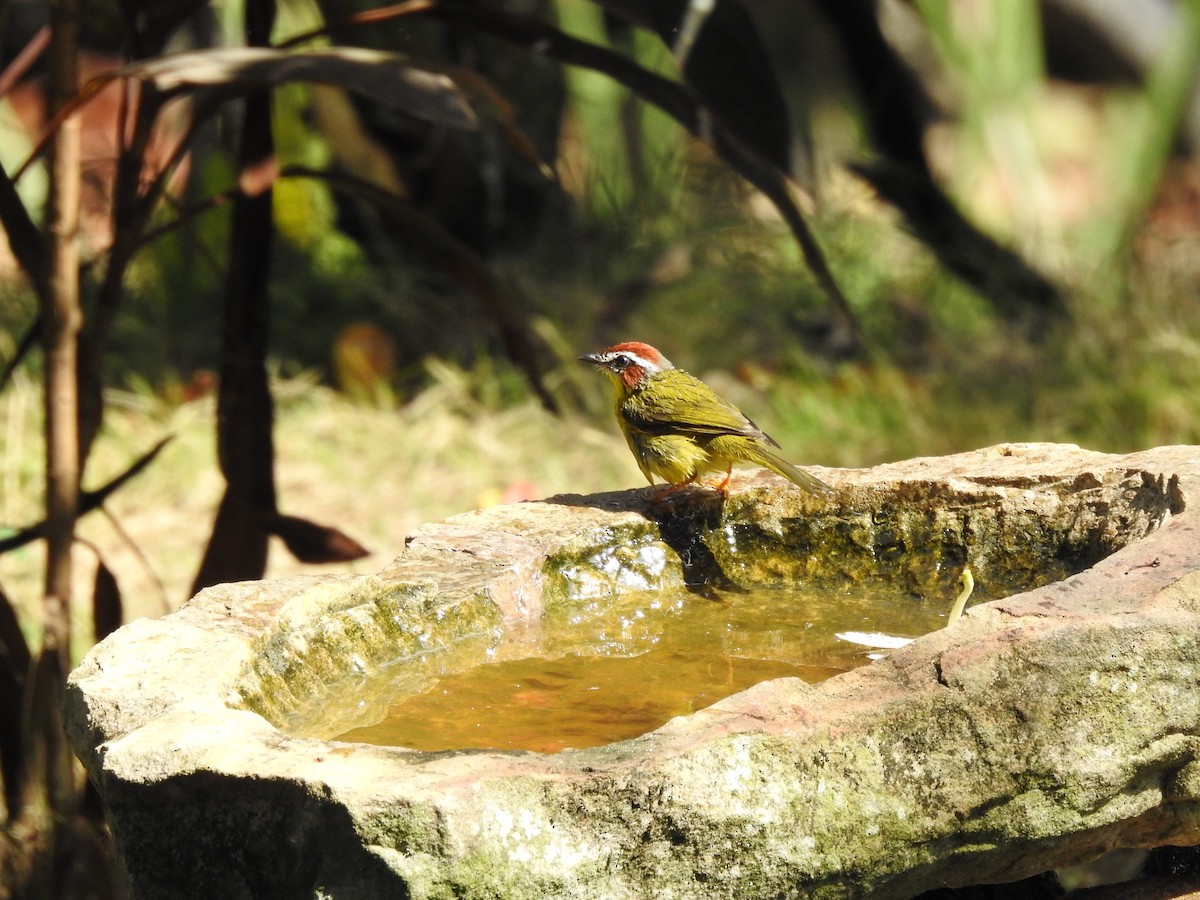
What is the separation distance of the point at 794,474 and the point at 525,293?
471cm

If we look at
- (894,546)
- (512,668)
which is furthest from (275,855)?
(894,546)

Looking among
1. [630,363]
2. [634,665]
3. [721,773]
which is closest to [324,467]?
[630,363]

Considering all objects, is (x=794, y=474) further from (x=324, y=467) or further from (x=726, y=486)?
(x=324, y=467)

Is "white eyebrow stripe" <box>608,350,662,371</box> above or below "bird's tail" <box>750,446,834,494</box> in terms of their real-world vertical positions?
above

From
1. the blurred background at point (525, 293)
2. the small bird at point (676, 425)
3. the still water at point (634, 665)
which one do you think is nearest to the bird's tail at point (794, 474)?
the small bird at point (676, 425)

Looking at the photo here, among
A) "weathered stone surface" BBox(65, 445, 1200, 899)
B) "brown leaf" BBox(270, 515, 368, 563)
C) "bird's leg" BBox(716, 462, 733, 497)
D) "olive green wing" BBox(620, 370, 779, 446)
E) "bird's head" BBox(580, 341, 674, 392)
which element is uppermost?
"bird's head" BBox(580, 341, 674, 392)

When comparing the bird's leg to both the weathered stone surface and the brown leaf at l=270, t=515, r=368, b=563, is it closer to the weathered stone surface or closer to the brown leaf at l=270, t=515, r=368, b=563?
the brown leaf at l=270, t=515, r=368, b=563

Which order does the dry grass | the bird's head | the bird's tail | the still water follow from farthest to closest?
1. the dry grass
2. the bird's head
3. the bird's tail
4. the still water

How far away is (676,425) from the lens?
3.32m

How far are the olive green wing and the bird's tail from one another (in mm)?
85

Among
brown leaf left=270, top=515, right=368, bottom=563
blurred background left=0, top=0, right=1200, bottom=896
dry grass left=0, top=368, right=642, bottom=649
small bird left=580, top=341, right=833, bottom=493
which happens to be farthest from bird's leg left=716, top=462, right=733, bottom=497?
dry grass left=0, top=368, right=642, bottom=649

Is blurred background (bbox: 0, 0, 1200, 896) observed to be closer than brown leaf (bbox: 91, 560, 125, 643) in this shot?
No

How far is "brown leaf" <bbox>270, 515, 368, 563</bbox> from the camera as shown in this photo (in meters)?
3.20

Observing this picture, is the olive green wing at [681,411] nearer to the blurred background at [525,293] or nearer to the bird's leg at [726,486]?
the bird's leg at [726,486]
